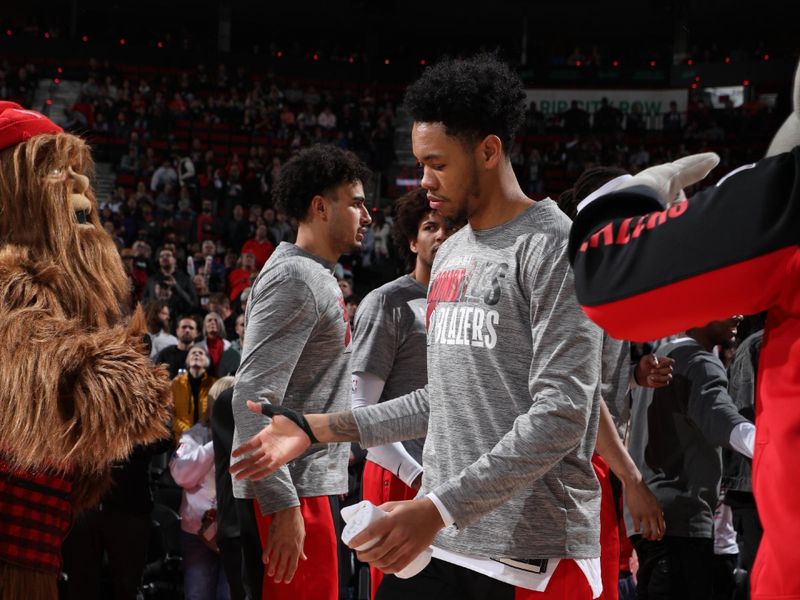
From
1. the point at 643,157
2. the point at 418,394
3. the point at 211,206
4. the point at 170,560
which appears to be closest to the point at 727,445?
the point at 418,394

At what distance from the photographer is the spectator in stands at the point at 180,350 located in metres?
7.96

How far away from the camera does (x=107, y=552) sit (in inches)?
198

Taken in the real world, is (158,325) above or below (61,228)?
below

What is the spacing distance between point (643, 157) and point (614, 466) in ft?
58.0

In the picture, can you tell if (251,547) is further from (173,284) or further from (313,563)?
(173,284)

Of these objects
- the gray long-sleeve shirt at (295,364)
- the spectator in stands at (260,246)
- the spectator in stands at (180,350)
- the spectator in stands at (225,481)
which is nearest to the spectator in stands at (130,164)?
the spectator in stands at (260,246)

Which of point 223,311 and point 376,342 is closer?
point 376,342

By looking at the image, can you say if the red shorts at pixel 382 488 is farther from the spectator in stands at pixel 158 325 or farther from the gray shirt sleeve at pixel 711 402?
the spectator in stands at pixel 158 325

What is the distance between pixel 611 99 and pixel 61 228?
2217 cm

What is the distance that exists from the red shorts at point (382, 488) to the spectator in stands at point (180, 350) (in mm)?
4454

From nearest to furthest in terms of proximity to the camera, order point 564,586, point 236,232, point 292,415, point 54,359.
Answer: point 54,359
point 564,586
point 292,415
point 236,232

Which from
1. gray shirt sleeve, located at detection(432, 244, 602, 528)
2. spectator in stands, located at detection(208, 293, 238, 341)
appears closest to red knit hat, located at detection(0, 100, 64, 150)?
gray shirt sleeve, located at detection(432, 244, 602, 528)

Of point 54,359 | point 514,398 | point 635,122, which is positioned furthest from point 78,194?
point 635,122

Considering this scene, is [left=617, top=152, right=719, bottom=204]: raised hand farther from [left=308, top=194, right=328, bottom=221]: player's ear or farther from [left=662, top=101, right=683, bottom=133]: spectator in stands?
[left=662, top=101, right=683, bottom=133]: spectator in stands
